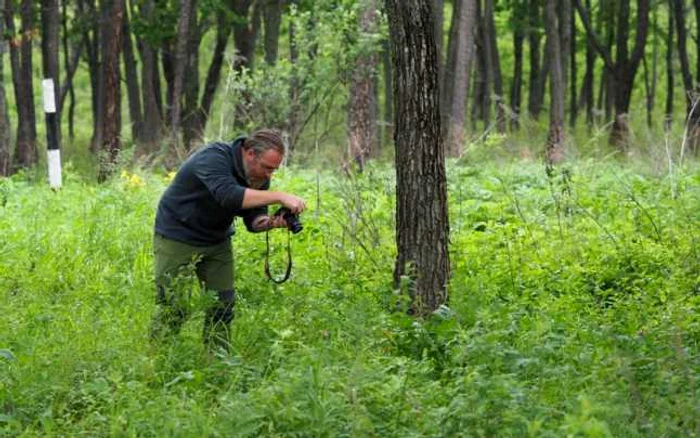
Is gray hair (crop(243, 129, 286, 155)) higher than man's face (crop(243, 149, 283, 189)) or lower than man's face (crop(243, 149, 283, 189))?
higher

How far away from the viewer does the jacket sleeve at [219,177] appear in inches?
279

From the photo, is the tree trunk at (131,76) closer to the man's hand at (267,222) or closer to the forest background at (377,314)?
the forest background at (377,314)

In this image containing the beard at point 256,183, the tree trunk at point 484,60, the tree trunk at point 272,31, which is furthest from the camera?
the tree trunk at point 484,60

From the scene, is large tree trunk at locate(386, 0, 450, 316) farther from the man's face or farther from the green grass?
the man's face

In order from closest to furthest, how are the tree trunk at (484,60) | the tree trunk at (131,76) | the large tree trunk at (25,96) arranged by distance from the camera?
the large tree trunk at (25,96)
the tree trunk at (131,76)
the tree trunk at (484,60)

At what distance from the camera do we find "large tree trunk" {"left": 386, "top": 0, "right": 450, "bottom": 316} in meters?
7.51

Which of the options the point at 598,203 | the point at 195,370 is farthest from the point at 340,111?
the point at 195,370

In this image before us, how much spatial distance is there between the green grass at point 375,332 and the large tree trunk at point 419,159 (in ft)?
0.75

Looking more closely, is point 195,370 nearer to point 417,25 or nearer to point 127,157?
point 417,25

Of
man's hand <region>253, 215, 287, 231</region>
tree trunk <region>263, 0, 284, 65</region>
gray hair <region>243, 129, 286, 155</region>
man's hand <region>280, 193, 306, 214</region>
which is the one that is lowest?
man's hand <region>253, 215, 287, 231</region>

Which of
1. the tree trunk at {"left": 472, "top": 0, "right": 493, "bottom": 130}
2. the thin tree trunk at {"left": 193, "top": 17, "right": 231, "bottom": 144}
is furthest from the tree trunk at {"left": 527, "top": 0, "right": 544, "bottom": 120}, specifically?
the thin tree trunk at {"left": 193, "top": 17, "right": 231, "bottom": 144}

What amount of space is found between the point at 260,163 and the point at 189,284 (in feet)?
2.91

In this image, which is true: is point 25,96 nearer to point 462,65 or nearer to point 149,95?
point 149,95

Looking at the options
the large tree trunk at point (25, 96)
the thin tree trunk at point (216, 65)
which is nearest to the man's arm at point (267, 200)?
the large tree trunk at point (25, 96)
